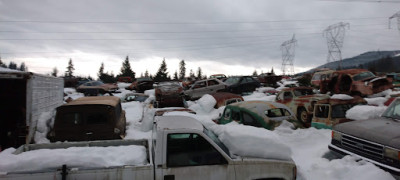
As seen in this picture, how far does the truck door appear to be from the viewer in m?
3.43

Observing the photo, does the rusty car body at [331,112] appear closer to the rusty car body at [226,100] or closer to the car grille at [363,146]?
the car grille at [363,146]

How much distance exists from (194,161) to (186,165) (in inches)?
5.4

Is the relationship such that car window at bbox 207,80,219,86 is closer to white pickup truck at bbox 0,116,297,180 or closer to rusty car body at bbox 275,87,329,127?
rusty car body at bbox 275,87,329,127

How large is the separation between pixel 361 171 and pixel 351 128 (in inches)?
43.1

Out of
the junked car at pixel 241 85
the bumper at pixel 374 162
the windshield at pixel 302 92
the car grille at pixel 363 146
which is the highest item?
the junked car at pixel 241 85

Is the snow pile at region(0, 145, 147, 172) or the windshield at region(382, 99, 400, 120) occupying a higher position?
the windshield at region(382, 99, 400, 120)

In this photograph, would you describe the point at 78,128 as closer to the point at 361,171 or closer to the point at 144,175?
the point at 144,175

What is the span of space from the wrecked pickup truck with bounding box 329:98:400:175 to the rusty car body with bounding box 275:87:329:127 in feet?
13.9

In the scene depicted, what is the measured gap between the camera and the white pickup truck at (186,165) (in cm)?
318

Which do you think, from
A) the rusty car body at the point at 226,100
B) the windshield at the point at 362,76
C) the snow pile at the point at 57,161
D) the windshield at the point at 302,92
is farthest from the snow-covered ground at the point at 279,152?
the windshield at the point at 362,76

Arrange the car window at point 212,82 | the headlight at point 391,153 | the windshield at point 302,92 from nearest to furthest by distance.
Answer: the headlight at point 391,153, the windshield at point 302,92, the car window at point 212,82

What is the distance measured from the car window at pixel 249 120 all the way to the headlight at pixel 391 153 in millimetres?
3613

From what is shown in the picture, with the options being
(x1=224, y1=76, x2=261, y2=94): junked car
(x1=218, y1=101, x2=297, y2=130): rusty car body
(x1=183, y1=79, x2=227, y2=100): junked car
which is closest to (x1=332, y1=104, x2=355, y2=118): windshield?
(x1=218, y1=101, x2=297, y2=130): rusty car body

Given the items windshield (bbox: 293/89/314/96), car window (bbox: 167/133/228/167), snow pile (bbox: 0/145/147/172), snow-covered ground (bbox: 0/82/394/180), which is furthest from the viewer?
windshield (bbox: 293/89/314/96)
